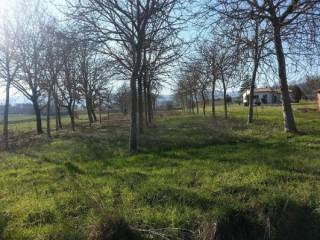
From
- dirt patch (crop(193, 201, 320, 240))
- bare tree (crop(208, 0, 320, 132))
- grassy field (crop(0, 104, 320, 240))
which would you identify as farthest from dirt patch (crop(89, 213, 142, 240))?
bare tree (crop(208, 0, 320, 132))

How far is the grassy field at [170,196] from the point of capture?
5.11 m

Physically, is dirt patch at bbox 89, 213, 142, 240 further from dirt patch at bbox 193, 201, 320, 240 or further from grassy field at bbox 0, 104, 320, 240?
dirt patch at bbox 193, 201, 320, 240

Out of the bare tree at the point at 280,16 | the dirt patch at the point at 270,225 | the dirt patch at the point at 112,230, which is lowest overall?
the dirt patch at the point at 270,225

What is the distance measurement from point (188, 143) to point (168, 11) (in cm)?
Answer: 461

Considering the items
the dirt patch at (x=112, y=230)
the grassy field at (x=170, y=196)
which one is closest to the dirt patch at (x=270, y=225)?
the grassy field at (x=170, y=196)

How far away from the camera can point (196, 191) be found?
6430 mm

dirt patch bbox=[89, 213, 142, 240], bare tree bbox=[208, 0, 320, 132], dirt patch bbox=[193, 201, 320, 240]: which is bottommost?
dirt patch bbox=[193, 201, 320, 240]

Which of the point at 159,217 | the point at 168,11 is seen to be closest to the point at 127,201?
the point at 159,217

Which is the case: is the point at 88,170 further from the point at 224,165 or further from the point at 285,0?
the point at 285,0

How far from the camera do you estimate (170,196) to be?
20.3 ft

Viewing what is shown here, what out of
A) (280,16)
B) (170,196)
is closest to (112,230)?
(170,196)

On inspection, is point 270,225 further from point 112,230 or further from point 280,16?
point 280,16

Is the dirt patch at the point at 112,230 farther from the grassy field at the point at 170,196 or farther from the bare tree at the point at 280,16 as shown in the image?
the bare tree at the point at 280,16

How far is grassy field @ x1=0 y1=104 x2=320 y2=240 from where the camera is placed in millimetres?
5113
